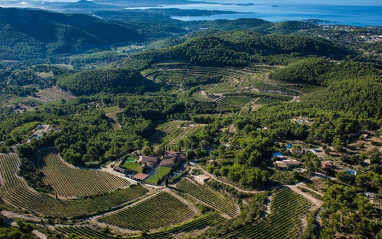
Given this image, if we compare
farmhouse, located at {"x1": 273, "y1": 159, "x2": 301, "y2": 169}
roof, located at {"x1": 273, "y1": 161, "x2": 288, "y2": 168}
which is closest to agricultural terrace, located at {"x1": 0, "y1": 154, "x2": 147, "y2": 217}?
roof, located at {"x1": 273, "y1": 161, "x2": 288, "y2": 168}

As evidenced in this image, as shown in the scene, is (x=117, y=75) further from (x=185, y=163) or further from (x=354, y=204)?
(x=354, y=204)

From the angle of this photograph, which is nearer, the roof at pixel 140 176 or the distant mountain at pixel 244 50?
the roof at pixel 140 176

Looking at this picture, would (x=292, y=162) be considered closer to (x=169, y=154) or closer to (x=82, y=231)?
(x=169, y=154)

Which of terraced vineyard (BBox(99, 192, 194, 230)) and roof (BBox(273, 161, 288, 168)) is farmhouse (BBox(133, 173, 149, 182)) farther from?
roof (BBox(273, 161, 288, 168))

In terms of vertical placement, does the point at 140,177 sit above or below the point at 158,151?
below

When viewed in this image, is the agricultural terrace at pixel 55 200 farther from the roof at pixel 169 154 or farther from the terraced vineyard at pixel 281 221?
the terraced vineyard at pixel 281 221

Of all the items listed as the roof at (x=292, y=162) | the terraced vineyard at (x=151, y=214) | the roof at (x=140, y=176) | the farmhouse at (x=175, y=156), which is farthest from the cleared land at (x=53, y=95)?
the roof at (x=292, y=162)

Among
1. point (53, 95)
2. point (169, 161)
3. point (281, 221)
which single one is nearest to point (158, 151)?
point (169, 161)
